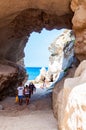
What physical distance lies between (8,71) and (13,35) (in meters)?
3.27

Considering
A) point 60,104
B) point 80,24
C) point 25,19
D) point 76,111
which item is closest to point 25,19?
point 25,19

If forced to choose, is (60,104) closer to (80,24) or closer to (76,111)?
(76,111)

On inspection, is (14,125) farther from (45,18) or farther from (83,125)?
(45,18)

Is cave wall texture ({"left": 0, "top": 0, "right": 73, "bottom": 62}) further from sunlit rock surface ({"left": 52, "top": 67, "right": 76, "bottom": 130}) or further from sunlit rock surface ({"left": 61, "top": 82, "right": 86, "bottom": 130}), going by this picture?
sunlit rock surface ({"left": 61, "top": 82, "right": 86, "bottom": 130})

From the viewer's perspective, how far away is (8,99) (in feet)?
45.0

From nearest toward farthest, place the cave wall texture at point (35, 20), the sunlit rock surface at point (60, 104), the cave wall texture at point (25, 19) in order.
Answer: the sunlit rock surface at point (60, 104), the cave wall texture at point (35, 20), the cave wall texture at point (25, 19)

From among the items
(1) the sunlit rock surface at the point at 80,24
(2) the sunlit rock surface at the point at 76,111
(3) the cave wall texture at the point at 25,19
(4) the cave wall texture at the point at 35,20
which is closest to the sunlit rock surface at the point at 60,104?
(2) the sunlit rock surface at the point at 76,111

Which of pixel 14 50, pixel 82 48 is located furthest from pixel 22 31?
pixel 82 48

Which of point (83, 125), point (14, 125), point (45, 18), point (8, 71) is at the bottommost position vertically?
point (14, 125)

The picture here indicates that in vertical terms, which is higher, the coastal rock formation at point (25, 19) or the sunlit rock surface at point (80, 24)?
the coastal rock formation at point (25, 19)

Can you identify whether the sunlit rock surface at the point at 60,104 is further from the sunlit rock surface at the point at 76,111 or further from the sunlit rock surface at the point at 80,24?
the sunlit rock surface at the point at 80,24

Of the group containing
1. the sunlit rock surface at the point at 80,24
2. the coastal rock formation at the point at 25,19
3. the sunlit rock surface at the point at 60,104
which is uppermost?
the coastal rock formation at the point at 25,19

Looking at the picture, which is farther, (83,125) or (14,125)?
(14,125)

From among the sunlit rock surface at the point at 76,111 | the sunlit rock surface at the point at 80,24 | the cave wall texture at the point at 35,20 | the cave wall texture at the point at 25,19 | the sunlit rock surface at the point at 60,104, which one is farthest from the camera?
the cave wall texture at the point at 25,19
